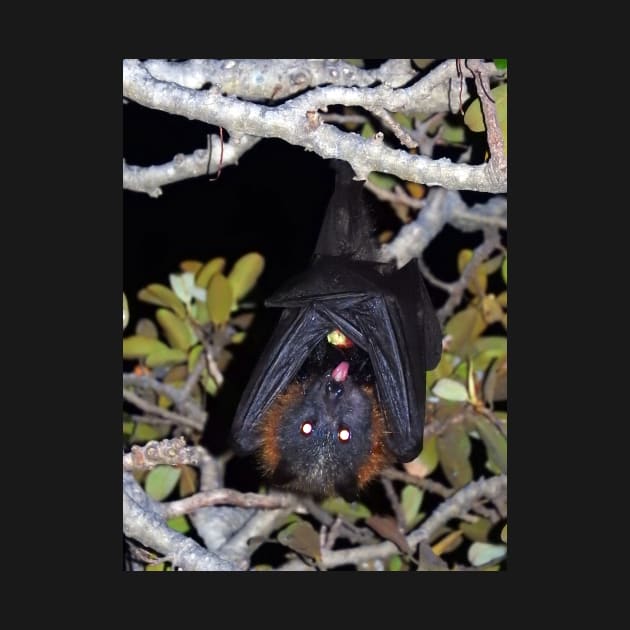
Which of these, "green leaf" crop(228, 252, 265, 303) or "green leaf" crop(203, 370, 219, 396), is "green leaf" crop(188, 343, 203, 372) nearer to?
"green leaf" crop(203, 370, 219, 396)

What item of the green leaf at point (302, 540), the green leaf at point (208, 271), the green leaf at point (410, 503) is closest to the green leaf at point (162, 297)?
the green leaf at point (208, 271)

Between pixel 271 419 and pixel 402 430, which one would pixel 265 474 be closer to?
pixel 271 419

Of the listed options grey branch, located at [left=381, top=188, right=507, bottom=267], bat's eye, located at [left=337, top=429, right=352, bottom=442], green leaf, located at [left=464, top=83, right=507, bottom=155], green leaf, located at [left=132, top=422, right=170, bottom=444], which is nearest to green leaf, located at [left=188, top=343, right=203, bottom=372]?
green leaf, located at [left=132, top=422, right=170, bottom=444]

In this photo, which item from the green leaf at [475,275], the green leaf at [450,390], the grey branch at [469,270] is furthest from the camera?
the grey branch at [469,270]

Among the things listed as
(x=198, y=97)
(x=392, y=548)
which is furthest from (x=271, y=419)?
(x=198, y=97)

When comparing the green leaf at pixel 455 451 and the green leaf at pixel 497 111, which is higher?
the green leaf at pixel 497 111

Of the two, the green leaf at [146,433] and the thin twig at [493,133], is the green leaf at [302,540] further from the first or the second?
the thin twig at [493,133]
